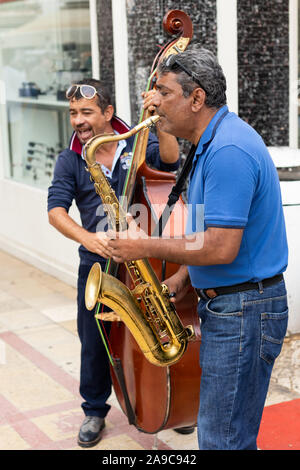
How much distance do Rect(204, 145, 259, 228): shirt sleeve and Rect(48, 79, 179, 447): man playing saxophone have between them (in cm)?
113

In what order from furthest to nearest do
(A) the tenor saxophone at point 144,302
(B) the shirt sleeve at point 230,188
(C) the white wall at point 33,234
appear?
(C) the white wall at point 33,234 < (A) the tenor saxophone at point 144,302 < (B) the shirt sleeve at point 230,188

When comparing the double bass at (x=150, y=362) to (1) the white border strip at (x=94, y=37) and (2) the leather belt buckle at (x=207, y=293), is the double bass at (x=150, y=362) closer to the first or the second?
(2) the leather belt buckle at (x=207, y=293)

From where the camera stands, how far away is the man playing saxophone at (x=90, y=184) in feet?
11.5

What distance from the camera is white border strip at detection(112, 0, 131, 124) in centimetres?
541

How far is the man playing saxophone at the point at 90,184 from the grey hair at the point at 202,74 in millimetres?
1091

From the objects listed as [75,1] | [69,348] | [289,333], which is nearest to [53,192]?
[69,348]

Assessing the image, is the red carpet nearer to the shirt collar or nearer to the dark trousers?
the dark trousers

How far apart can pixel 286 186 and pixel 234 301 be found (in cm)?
253

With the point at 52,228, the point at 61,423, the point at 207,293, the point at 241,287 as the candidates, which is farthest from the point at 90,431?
the point at 52,228

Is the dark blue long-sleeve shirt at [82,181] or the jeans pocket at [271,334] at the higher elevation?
the dark blue long-sleeve shirt at [82,181]

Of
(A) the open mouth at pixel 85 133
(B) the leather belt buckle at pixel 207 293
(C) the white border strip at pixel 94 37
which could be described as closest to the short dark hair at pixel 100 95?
(A) the open mouth at pixel 85 133

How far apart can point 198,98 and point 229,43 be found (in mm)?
3008

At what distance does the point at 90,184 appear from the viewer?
357 cm

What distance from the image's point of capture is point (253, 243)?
2387 mm
